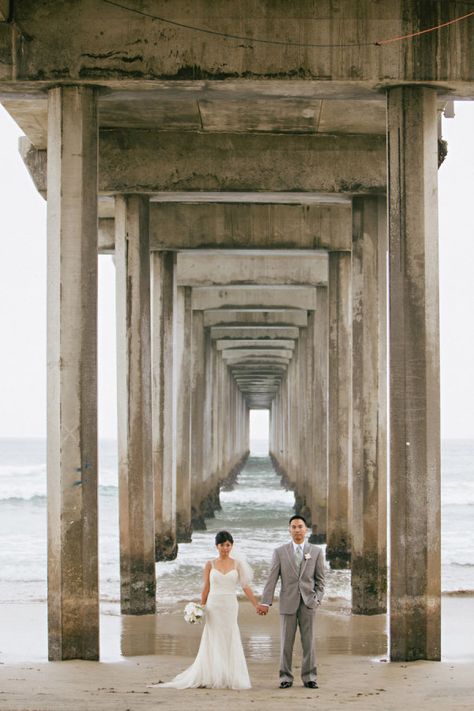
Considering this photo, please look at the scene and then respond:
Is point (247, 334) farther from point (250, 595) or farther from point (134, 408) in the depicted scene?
point (250, 595)

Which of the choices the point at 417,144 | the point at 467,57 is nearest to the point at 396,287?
the point at 417,144

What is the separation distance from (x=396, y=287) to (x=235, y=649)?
353 cm

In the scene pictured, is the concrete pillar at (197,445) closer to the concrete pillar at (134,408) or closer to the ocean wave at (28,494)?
the concrete pillar at (134,408)

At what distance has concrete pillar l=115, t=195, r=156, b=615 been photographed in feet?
46.9

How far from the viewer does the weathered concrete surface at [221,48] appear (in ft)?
34.0

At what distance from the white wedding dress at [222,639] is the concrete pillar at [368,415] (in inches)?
238

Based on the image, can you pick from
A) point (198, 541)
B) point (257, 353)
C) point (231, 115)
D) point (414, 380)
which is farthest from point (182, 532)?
point (257, 353)

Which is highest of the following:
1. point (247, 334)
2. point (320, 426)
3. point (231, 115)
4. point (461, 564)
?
point (231, 115)

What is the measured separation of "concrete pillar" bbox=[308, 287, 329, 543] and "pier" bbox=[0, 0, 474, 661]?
0.06 metres

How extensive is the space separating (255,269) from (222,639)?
586 inches

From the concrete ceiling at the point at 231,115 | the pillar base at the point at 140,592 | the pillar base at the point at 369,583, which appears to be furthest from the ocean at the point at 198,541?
the concrete ceiling at the point at 231,115

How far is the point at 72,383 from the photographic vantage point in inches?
400

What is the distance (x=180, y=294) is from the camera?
24.7m

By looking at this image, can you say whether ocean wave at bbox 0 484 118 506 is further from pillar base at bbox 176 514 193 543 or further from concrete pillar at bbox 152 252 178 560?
concrete pillar at bbox 152 252 178 560
